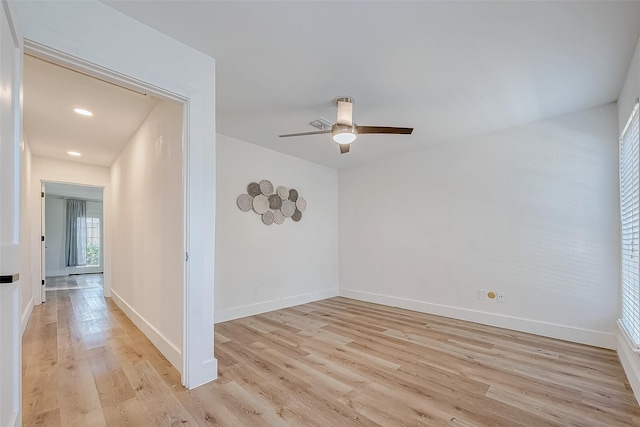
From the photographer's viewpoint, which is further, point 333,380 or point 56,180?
point 56,180

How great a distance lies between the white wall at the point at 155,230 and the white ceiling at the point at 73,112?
0.18 m

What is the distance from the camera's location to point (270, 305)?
13.9 feet

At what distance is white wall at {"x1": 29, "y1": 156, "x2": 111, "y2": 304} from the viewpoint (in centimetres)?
457

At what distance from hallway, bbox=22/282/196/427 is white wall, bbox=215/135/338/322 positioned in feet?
3.85

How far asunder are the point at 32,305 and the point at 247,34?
5.15 m

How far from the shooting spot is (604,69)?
2.27m

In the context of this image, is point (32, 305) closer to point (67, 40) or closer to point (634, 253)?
point (67, 40)

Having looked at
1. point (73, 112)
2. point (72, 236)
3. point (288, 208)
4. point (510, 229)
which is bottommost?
point (72, 236)

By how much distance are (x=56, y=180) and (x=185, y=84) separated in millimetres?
4394

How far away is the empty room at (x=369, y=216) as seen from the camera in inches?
68.5

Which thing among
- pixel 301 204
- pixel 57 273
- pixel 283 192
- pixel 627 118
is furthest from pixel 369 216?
pixel 57 273

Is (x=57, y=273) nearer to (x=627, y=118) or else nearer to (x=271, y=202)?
(x=271, y=202)

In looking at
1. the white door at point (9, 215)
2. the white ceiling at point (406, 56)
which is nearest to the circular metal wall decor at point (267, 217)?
the white ceiling at point (406, 56)

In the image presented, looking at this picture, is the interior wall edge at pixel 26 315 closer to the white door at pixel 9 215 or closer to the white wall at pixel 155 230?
the white wall at pixel 155 230
